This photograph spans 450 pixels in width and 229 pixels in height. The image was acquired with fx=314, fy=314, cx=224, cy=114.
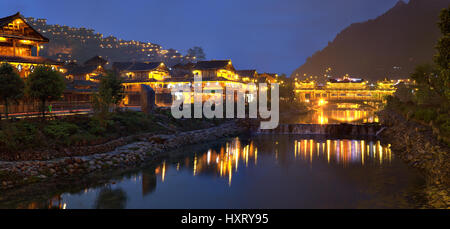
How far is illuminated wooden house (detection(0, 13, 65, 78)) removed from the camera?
3966 centimetres

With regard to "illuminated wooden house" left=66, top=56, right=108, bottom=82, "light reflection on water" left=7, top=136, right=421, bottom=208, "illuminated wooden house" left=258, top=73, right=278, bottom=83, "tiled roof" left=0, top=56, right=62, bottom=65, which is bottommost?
"light reflection on water" left=7, top=136, right=421, bottom=208

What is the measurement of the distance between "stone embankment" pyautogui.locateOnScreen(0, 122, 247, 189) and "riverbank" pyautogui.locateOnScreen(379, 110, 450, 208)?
70.9 feet

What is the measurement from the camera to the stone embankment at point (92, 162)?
19150mm

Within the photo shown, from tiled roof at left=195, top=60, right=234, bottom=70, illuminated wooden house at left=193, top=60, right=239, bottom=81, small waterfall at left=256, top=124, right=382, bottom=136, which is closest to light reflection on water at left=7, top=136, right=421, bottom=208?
small waterfall at left=256, top=124, right=382, bottom=136

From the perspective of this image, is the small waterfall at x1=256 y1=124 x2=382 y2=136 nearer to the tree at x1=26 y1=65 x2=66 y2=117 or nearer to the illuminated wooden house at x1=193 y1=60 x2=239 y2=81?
the illuminated wooden house at x1=193 y1=60 x2=239 y2=81

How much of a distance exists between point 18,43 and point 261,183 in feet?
127

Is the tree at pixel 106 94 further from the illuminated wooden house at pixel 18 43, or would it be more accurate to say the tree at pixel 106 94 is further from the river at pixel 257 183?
the illuminated wooden house at pixel 18 43

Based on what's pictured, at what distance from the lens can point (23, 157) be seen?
20641 millimetres

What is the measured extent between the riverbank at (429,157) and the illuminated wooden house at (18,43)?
1692 inches

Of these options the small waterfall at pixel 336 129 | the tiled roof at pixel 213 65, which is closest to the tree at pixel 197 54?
the tiled roof at pixel 213 65

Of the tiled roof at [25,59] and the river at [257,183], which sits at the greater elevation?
the tiled roof at [25,59]

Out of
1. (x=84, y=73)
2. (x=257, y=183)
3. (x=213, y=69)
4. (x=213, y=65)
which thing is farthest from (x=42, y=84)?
(x=213, y=65)
